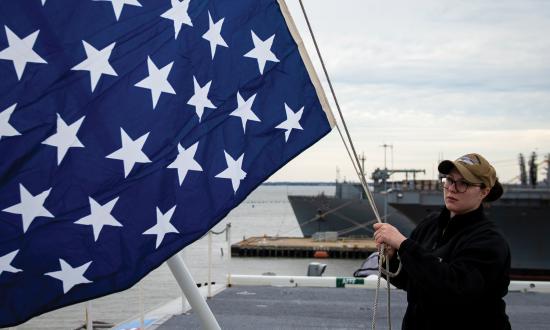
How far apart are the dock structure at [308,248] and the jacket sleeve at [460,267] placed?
145 feet

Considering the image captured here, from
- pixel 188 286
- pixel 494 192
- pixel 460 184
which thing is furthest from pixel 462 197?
pixel 188 286

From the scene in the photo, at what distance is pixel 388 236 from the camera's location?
260cm

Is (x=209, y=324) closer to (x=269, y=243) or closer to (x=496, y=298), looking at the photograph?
(x=496, y=298)

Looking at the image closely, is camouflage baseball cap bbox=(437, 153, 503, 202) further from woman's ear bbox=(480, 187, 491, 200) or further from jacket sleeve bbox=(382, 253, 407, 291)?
jacket sleeve bbox=(382, 253, 407, 291)

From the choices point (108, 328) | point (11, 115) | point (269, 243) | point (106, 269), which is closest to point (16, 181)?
point (11, 115)

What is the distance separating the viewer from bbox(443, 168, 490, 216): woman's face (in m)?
2.62

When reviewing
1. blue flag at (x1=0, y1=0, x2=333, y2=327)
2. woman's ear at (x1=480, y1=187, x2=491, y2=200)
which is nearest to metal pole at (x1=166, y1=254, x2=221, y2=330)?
blue flag at (x1=0, y1=0, x2=333, y2=327)

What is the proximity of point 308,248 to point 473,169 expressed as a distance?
46.2m

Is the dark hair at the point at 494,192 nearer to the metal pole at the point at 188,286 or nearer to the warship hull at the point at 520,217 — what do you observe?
the metal pole at the point at 188,286

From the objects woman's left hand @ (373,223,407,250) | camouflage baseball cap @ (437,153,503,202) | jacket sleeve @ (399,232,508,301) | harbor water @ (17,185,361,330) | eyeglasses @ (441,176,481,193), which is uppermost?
camouflage baseball cap @ (437,153,503,202)

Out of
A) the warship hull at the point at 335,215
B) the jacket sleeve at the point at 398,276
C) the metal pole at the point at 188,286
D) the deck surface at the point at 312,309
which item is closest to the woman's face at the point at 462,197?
the jacket sleeve at the point at 398,276

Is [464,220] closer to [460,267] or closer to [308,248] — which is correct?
[460,267]

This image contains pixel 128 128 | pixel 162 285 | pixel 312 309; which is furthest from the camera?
pixel 162 285

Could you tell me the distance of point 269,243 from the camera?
51188 mm
